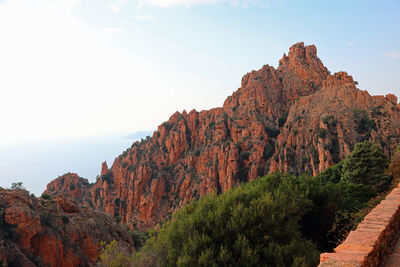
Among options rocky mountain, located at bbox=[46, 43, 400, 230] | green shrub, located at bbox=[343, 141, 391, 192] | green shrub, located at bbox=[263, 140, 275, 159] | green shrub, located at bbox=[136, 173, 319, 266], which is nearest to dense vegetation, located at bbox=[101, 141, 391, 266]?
green shrub, located at bbox=[136, 173, 319, 266]

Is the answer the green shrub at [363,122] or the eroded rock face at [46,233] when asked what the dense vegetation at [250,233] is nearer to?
the eroded rock face at [46,233]

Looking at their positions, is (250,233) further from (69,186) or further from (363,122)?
(69,186)

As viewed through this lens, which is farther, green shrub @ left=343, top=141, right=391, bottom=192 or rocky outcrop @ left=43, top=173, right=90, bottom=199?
rocky outcrop @ left=43, top=173, right=90, bottom=199

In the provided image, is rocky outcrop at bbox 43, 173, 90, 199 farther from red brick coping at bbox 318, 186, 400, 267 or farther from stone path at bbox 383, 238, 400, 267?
stone path at bbox 383, 238, 400, 267

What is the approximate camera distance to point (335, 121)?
2157 inches

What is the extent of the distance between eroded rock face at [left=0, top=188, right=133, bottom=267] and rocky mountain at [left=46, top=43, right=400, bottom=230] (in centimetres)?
3940

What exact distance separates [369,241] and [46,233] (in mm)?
18681

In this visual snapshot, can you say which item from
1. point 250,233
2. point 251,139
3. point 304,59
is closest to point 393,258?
point 250,233

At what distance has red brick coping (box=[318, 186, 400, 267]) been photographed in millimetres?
4996

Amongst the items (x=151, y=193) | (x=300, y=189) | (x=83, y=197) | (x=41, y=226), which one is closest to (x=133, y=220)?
(x=151, y=193)

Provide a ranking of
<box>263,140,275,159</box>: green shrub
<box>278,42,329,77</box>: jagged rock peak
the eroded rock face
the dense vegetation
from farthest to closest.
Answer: <box>278,42,329,77</box>: jagged rock peak → <box>263,140,275,159</box>: green shrub → the eroded rock face → the dense vegetation

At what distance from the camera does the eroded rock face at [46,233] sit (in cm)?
1558

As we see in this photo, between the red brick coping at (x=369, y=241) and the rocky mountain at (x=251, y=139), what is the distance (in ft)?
147

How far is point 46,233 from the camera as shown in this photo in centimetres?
1719
